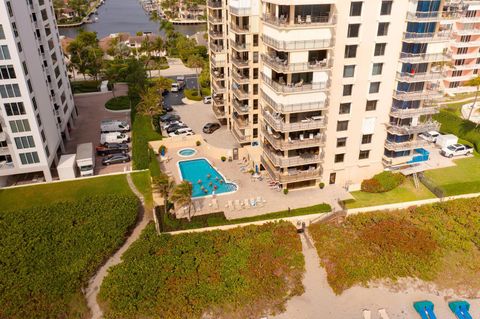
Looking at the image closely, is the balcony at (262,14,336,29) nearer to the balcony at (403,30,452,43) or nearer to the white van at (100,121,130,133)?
the balcony at (403,30,452,43)

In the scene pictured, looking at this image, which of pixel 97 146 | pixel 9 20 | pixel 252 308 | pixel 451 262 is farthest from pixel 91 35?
pixel 451 262

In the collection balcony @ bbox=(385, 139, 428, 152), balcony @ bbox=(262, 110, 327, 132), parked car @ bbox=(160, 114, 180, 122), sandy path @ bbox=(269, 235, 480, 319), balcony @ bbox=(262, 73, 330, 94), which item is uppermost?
balcony @ bbox=(262, 73, 330, 94)

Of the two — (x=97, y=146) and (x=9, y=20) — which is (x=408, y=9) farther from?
(x=97, y=146)

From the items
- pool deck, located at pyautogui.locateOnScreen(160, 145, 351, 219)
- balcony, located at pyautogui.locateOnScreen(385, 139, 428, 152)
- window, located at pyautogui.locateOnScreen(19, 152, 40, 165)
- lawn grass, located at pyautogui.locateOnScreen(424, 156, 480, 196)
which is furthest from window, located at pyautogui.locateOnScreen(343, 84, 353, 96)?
window, located at pyautogui.locateOnScreen(19, 152, 40, 165)

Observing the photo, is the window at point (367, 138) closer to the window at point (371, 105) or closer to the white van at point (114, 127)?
the window at point (371, 105)

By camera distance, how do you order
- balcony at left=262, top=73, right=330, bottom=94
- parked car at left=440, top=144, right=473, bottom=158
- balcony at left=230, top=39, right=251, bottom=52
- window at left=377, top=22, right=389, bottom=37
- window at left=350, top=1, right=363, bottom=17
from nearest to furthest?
window at left=350, top=1, right=363, bottom=17
balcony at left=262, top=73, right=330, bottom=94
window at left=377, top=22, right=389, bottom=37
balcony at left=230, top=39, right=251, bottom=52
parked car at left=440, top=144, right=473, bottom=158

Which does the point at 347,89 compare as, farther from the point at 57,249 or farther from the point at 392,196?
the point at 57,249

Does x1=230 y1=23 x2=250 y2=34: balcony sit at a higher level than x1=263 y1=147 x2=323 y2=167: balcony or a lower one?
higher

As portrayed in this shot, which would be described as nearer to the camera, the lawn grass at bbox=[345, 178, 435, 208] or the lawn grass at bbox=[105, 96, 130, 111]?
the lawn grass at bbox=[345, 178, 435, 208]
